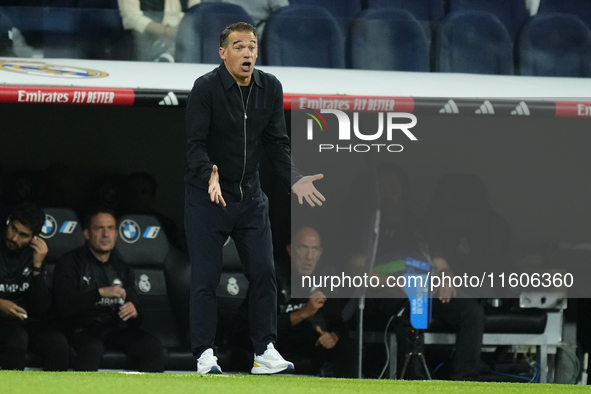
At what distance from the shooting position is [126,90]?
489 cm

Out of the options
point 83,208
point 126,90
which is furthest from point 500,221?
point 83,208

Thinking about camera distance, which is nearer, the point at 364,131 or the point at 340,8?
the point at 364,131

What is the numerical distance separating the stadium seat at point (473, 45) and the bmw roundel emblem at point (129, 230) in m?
2.19

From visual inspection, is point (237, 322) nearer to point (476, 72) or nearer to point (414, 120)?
point (414, 120)

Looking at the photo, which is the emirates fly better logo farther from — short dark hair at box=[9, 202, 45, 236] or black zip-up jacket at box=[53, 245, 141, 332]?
short dark hair at box=[9, 202, 45, 236]

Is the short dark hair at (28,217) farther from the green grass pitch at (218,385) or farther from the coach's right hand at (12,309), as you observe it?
the green grass pitch at (218,385)

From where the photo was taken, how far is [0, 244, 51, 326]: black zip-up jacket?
5.21 meters

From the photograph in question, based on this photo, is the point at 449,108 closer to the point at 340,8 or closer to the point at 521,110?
the point at 521,110

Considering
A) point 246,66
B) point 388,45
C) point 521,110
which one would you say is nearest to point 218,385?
point 246,66

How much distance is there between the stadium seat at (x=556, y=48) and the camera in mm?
6043

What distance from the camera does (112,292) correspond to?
17.5 feet

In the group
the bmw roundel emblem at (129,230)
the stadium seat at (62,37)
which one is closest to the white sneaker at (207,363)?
the bmw roundel emblem at (129,230)

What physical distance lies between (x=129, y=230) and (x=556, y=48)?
9.84ft

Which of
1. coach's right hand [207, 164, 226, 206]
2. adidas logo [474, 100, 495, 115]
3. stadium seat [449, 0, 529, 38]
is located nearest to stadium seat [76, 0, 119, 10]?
stadium seat [449, 0, 529, 38]
